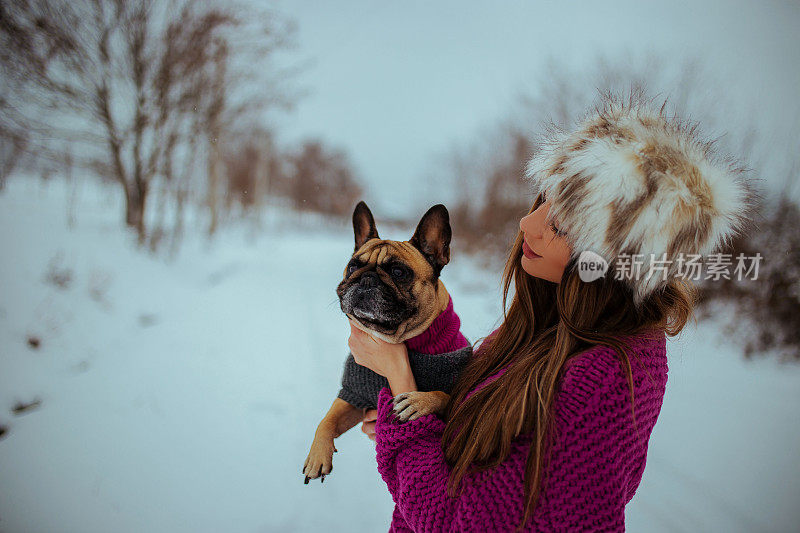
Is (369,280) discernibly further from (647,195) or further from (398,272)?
(647,195)

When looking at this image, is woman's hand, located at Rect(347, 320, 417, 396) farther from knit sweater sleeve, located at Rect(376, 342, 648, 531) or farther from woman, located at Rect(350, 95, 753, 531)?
knit sweater sleeve, located at Rect(376, 342, 648, 531)

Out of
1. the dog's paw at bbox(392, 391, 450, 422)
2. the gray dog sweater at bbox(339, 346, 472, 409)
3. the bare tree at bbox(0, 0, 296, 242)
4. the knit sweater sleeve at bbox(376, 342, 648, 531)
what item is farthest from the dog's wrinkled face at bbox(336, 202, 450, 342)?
the bare tree at bbox(0, 0, 296, 242)

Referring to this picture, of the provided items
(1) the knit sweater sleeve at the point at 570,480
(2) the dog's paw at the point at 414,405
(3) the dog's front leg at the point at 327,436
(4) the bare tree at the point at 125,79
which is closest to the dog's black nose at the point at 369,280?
(2) the dog's paw at the point at 414,405

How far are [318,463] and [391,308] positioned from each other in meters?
0.64

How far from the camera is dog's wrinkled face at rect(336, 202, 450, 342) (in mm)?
1365

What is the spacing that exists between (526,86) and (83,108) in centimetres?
493

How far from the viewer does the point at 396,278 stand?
4.84 ft

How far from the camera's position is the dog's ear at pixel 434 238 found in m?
1.58

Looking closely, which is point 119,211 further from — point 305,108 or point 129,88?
point 305,108

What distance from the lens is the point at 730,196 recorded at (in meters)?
0.89

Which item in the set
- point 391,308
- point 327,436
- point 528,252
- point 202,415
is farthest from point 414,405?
point 202,415

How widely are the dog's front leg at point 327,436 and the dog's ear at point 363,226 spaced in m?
0.74

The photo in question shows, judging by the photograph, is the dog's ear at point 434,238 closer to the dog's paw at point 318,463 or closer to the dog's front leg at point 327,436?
the dog's front leg at point 327,436

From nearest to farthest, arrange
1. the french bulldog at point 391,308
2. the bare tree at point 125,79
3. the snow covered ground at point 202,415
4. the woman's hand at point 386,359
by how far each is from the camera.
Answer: the woman's hand at point 386,359, the french bulldog at point 391,308, the snow covered ground at point 202,415, the bare tree at point 125,79
